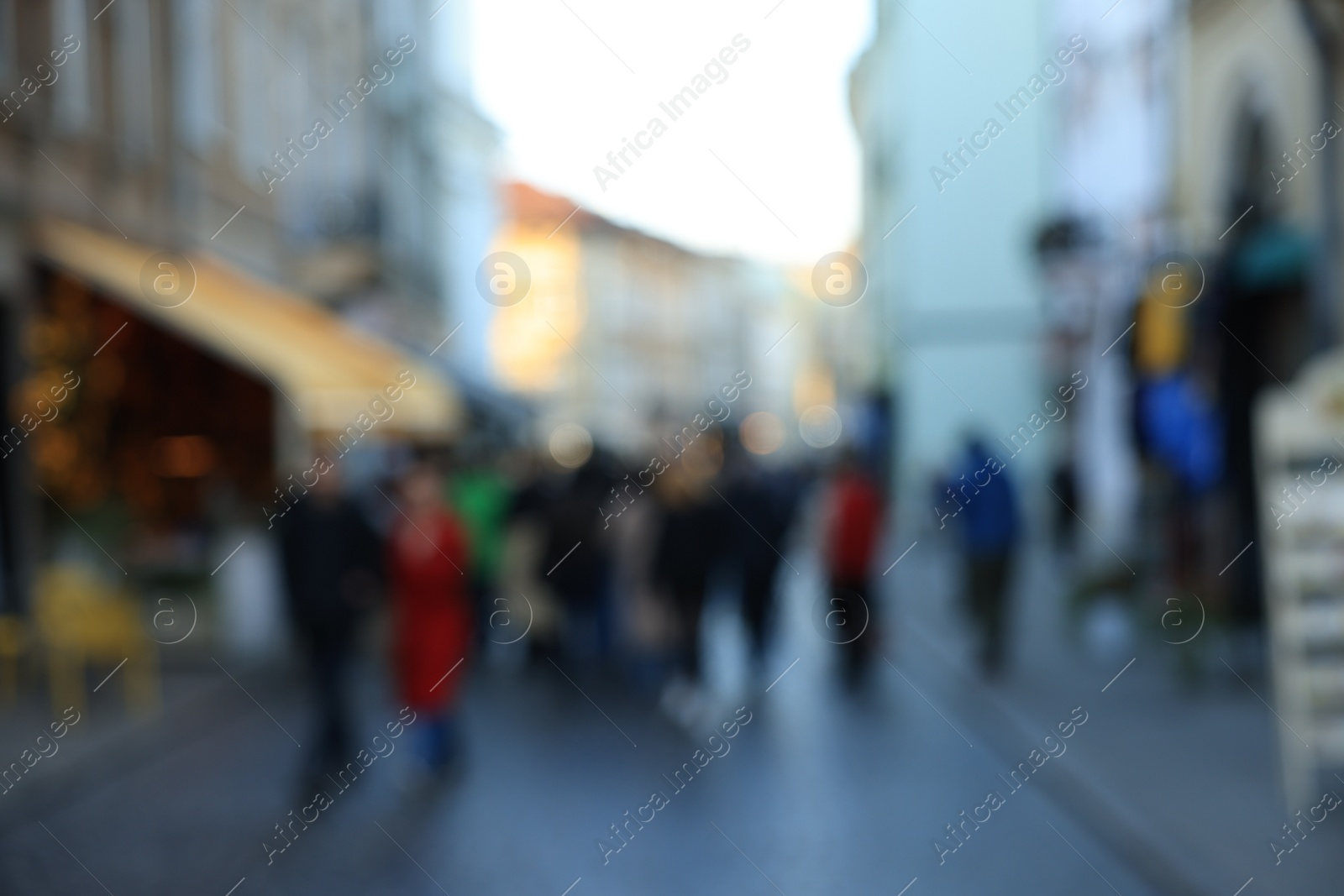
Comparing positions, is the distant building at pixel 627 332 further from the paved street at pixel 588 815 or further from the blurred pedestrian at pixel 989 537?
the paved street at pixel 588 815

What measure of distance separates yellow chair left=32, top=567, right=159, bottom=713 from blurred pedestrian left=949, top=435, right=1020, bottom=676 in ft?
21.8

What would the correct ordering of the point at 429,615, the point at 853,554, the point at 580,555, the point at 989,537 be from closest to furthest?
the point at 429,615
the point at 989,537
the point at 580,555
the point at 853,554

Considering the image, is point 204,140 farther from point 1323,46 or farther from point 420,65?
point 420,65

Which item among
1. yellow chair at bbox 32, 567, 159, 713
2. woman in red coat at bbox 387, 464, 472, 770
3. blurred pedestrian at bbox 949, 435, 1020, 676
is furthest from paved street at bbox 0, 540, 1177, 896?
blurred pedestrian at bbox 949, 435, 1020, 676

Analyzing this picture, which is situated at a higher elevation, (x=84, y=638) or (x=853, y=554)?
(x=84, y=638)

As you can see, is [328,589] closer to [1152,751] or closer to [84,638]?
[84,638]

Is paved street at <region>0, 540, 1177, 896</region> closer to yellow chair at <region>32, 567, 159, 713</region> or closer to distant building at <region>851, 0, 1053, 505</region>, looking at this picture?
yellow chair at <region>32, 567, 159, 713</region>

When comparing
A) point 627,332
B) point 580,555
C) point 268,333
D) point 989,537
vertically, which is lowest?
point 627,332

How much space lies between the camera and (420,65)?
122 ft

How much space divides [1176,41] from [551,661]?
11.4 m

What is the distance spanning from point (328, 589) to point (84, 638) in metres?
3.29

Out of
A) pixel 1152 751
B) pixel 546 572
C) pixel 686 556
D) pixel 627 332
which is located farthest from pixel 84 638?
pixel 627 332

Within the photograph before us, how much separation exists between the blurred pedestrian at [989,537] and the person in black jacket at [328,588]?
608 cm

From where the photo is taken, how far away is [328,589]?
9.16m
